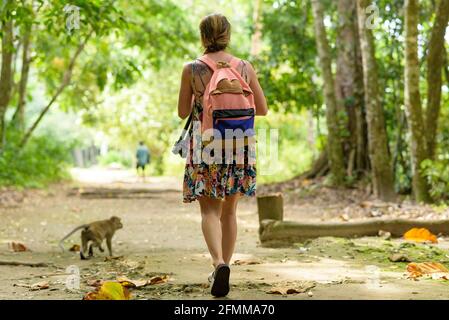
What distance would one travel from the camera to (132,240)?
33.5 feet

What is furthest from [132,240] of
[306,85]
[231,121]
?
[306,85]

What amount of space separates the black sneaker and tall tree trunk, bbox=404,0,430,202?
26.0ft

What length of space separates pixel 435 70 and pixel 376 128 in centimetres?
236

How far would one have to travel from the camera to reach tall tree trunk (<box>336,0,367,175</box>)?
17031 millimetres

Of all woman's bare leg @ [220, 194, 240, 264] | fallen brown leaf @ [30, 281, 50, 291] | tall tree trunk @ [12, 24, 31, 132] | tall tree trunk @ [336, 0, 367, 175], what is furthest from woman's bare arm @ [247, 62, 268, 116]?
tall tree trunk @ [12, 24, 31, 132]

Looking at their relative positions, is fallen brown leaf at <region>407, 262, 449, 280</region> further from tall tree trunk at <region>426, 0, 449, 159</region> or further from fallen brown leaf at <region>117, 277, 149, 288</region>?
tall tree trunk at <region>426, 0, 449, 159</region>

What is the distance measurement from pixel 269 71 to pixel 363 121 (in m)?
3.45

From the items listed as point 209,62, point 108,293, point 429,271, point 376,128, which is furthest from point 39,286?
point 376,128

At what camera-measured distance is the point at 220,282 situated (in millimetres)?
4691

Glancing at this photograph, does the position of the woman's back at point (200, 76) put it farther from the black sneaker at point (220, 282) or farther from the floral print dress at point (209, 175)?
the black sneaker at point (220, 282)

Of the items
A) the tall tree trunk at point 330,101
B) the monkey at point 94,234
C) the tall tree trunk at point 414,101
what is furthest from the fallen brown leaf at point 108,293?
the tall tree trunk at point 330,101

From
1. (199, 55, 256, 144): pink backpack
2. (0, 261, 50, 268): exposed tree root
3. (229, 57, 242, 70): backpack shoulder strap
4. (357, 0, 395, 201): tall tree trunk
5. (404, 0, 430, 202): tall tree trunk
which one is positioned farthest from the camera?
(357, 0, 395, 201): tall tree trunk

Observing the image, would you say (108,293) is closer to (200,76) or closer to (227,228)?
(227,228)

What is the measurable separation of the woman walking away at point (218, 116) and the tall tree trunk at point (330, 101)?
11790mm
